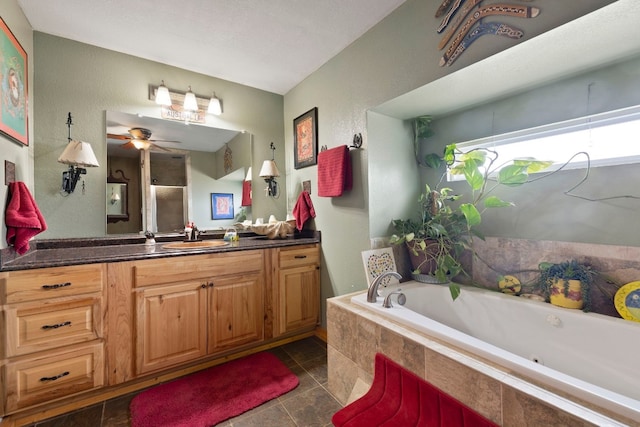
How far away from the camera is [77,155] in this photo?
1.87 metres

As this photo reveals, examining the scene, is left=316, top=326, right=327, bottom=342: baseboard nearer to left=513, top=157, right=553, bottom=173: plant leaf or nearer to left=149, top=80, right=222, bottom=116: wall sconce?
left=513, top=157, right=553, bottom=173: plant leaf

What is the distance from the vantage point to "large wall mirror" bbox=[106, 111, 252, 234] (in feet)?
7.13

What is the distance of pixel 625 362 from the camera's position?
1.20m

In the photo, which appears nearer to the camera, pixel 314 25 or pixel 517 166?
pixel 517 166

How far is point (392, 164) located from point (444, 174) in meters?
0.42

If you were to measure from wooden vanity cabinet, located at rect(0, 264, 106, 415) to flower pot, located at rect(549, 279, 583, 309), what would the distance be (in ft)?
8.73

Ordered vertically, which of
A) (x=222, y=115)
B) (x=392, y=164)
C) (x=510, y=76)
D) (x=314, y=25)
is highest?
(x=314, y=25)

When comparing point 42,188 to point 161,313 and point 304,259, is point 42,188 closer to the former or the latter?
point 161,313

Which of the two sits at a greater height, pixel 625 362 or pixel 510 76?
pixel 510 76

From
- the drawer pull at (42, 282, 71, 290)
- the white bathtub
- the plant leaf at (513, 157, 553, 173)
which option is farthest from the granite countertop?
the plant leaf at (513, 157, 553, 173)

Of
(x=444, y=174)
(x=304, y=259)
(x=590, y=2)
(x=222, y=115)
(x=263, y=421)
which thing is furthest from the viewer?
(x=222, y=115)

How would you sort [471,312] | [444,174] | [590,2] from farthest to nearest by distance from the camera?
[444,174]
[471,312]
[590,2]

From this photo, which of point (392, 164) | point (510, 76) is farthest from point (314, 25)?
point (510, 76)

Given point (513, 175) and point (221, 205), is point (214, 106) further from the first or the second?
point (513, 175)
